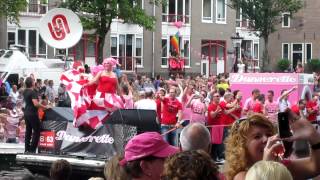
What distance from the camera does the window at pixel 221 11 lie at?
55.4 metres

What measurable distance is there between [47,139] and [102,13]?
1890 cm

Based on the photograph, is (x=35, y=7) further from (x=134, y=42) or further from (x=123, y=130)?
(x=123, y=130)

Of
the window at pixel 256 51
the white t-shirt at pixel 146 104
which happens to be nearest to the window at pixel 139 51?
the window at pixel 256 51

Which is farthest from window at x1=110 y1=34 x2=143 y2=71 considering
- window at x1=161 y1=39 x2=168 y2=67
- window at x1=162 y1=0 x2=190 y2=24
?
window at x1=162 y1=0 x2=190 y2=24

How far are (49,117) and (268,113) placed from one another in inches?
216

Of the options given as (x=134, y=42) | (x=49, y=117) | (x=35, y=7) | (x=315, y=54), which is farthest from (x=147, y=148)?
(x=315, y=54)

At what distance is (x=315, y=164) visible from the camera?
4922mm

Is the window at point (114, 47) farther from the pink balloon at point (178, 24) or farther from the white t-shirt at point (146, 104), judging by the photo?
the white t-shirt at point (146, 104)

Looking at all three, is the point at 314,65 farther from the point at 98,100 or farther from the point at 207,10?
the point at 98,100

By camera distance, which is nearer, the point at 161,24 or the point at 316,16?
the point at 161,24

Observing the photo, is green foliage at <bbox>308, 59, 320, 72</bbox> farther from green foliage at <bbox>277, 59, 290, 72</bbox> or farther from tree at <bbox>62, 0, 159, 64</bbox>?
tree at <bbox>62, 0, 159, 64</bbox>

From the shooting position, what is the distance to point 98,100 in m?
14.4

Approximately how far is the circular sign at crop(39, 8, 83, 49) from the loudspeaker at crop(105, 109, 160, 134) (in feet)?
9.30

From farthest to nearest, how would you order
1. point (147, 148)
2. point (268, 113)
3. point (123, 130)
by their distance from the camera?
point (268, 113) < point (123, 130) < point (147, 148)
